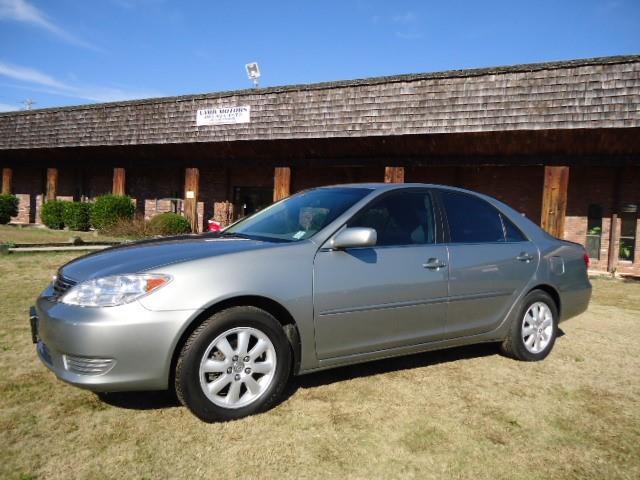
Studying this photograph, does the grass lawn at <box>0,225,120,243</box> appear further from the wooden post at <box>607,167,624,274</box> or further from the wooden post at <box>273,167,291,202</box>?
the wooden post at <box>607,167,624,274</box>

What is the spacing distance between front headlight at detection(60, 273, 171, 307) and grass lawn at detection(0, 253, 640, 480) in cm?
75

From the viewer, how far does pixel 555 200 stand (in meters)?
11.8

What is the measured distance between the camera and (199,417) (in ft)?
9.52

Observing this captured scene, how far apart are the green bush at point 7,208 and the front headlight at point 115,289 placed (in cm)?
2147

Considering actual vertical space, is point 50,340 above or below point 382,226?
below

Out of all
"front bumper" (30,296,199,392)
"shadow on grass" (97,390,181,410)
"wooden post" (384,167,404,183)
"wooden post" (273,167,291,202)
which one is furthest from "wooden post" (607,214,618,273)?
"front bumper" (30,296,199,392)

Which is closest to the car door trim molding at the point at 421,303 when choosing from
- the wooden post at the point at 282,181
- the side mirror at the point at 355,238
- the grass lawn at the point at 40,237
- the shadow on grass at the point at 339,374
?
the side mirror at the point at 355,238

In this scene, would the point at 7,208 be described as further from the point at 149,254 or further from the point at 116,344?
the point at 116,344

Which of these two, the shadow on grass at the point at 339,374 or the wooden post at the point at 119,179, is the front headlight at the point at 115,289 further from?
the wooden post at the point at 119,179

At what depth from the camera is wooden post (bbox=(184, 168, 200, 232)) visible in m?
17.9

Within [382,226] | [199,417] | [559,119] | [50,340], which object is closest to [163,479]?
[199,417]

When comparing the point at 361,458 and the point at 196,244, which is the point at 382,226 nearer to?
the point at 196,244

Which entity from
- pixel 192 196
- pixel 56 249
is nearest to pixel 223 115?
pixel 192 196

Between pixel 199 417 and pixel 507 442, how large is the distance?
1.81 metres
